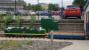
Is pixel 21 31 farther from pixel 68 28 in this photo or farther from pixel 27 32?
pixel 68 28

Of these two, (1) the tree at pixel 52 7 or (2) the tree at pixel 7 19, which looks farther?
(1) the tree at pixel 52 7

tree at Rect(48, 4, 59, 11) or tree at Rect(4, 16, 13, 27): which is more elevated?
tree at Rect(48, 4, 59, 11)

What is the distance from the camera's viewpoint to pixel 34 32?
2855 cm

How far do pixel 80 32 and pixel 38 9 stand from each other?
935 cm

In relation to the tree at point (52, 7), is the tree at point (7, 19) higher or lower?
lower

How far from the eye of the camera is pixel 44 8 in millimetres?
43531

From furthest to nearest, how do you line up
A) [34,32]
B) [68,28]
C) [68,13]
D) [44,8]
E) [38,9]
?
[44,8] < [38,9] < [68,13] < [68,28] < [34,32]

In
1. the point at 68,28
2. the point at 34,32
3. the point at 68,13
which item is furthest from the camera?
the point at 68,13

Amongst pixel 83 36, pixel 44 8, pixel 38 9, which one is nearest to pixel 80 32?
pixel 83 36

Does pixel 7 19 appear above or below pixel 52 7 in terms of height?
below

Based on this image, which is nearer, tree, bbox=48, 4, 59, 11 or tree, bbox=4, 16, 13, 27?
tree, bbox=4, 16, 13, 27

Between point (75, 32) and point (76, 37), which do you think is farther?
point (75, 32)

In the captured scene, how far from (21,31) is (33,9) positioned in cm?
1100

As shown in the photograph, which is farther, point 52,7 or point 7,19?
point 52,7
